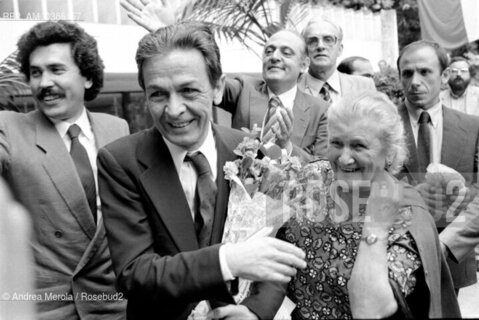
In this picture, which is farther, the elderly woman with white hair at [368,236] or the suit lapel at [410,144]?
the suit lapel at [410,144]

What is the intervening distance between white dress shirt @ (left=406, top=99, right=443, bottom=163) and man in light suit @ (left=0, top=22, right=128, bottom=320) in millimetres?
1721

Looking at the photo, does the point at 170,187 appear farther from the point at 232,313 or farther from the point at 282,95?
the point at 282,95

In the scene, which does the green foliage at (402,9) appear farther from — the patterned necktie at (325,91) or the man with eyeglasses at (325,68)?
the patterned necktie at (325,91)

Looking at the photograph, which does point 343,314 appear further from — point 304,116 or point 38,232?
point 304,116

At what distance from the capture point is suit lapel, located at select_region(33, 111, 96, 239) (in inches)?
113

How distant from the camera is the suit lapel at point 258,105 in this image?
4.02 m

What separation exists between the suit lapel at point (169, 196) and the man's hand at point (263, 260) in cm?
25

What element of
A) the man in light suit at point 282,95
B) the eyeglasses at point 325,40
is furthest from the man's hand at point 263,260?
the eyeglasses at point 325,40

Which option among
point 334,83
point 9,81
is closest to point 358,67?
point 334,83

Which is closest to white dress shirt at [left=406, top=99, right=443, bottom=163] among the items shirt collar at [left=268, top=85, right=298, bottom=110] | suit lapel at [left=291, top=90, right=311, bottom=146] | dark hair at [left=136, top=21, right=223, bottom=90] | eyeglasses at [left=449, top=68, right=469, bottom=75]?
suit lapel at [left=291, top=90, right=311, bottom=146]

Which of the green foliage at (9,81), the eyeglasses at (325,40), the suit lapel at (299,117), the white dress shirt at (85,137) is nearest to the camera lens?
the white dress shirt at (85,137)

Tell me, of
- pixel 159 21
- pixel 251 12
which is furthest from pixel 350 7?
pixel 159 21

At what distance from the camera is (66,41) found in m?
3.14

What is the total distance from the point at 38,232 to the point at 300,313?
1.33 metres
